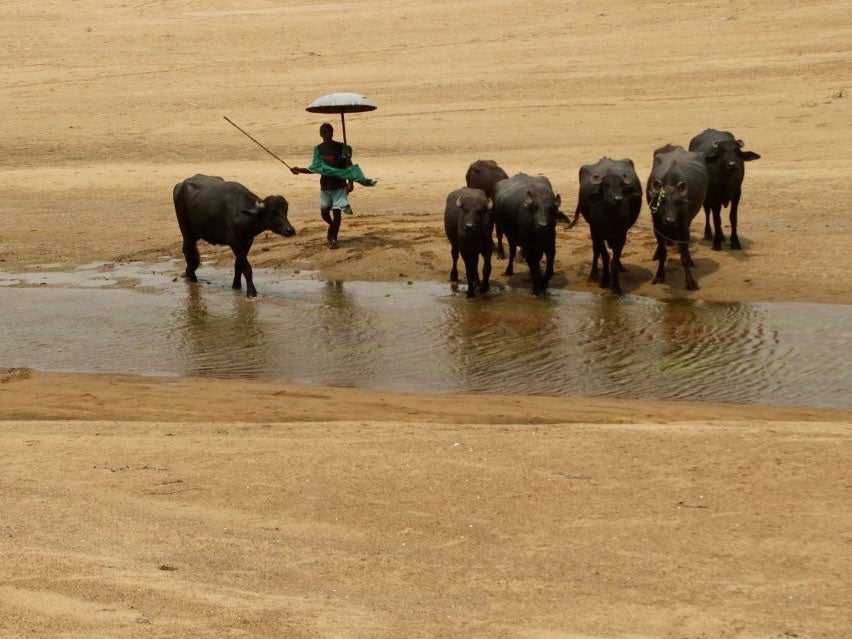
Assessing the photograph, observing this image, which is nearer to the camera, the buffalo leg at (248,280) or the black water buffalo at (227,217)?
the buffalo leg at (248,280)

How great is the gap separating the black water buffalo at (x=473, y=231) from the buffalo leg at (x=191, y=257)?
11.5ft

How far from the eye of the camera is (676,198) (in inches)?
607

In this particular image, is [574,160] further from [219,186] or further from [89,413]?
[89,413]

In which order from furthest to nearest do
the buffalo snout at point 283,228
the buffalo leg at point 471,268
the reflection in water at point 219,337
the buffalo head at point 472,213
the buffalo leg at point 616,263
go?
the buffalo snout at point 283,228
the buffalo leg at point 616,263
the buffalo leg at point 471,268
the buffalo head at point 472,213
the reflection in water at point 219,337

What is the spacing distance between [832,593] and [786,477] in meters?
1.70

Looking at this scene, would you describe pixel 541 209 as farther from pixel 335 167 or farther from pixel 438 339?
pixel 335 167

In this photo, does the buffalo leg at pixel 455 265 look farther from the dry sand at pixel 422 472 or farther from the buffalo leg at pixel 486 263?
the buffalo leg at pixel 486 263

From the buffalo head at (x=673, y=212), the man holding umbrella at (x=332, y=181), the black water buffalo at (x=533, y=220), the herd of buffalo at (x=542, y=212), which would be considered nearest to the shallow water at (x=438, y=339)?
the black water buffalo at (x=533, y=220)

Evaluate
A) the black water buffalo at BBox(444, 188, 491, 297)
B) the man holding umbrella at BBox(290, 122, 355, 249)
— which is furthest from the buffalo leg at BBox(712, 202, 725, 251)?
the man holding umbrella at BBox(290, 122, 355, 249)

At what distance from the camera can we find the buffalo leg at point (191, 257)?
1684 cm

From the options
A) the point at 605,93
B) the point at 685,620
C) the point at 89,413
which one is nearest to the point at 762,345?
the point at 89,413

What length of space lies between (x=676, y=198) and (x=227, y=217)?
5433mm

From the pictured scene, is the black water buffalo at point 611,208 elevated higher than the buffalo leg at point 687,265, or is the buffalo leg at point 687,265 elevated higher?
the black water buffalo at point 611,208

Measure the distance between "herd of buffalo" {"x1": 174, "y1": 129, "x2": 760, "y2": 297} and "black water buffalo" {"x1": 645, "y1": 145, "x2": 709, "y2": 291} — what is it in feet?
0.04
